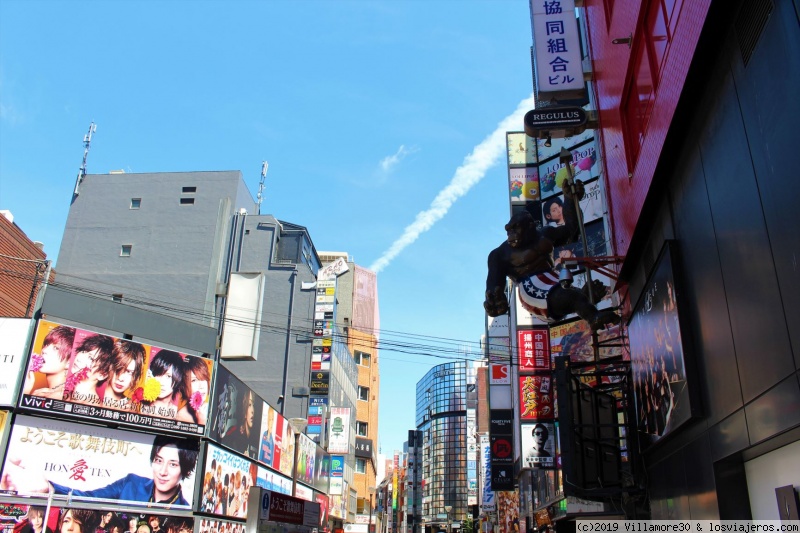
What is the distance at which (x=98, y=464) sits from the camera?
16938mm

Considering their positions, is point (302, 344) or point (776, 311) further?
point (302, 344)

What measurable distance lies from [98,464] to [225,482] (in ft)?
17.5

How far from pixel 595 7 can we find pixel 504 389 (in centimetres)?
3071

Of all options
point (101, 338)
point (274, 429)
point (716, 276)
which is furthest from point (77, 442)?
point (716, 276)

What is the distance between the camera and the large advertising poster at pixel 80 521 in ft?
49.0

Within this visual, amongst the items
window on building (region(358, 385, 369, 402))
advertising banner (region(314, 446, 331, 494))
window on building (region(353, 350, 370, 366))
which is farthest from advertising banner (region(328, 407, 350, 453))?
window on building (region(353, 350, 370, 366))

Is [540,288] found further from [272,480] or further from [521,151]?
[521,151]

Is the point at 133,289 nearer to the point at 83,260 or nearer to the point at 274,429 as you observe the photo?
the point at 83,260

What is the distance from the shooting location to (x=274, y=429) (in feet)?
90.9

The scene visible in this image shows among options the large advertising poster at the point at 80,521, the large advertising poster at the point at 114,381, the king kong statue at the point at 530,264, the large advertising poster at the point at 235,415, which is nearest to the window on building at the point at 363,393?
the large advertising poster at the point at 235,415

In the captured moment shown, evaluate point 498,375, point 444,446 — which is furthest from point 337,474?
point 444,446

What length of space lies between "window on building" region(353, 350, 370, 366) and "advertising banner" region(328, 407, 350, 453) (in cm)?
3177

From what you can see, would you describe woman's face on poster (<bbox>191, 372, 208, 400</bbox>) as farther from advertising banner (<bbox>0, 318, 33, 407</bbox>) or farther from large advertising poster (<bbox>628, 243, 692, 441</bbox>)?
large advertising poster (<bbox>628, 243, 692, 441</bbox>)

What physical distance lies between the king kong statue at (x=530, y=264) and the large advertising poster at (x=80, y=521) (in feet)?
36.5
